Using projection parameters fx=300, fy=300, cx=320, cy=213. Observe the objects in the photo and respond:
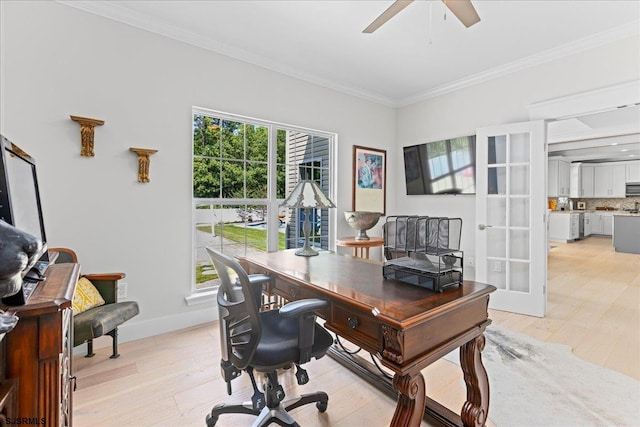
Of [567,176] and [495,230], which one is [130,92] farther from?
[567,176]

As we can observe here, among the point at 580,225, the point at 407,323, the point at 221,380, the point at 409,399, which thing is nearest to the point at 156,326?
the point at 221,380

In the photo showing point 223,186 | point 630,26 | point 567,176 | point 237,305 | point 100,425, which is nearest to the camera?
point 237,305

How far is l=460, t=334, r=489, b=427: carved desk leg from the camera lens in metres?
1.44

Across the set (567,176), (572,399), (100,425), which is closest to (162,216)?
(100,425)

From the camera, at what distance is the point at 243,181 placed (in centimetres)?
330

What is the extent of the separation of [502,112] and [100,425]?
453 centimetres

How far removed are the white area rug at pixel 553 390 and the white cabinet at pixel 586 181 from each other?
32.0ft

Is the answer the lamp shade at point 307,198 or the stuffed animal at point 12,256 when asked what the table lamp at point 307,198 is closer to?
the lamp shade at point 307,198

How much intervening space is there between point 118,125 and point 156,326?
1785 mm

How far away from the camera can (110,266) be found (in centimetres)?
252

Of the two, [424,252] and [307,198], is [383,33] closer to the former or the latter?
[307,198]

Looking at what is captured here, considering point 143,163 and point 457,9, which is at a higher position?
point 457,9

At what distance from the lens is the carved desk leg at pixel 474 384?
1.44 m

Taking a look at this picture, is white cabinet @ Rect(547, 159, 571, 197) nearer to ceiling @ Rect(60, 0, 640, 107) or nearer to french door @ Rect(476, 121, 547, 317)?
french door @ Rect(476, 121, 547, 317)
